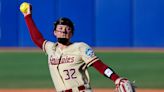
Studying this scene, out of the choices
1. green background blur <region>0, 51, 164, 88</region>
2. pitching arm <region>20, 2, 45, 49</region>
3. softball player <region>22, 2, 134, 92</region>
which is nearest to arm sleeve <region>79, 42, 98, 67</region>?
softball player <region>22, 2, 134, 92</region>

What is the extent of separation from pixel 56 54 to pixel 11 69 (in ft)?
27.6

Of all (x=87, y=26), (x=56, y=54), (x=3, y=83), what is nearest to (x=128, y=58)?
(x=87, y=26)

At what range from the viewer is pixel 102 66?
14.1ft

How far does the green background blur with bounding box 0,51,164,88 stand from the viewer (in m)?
12.5

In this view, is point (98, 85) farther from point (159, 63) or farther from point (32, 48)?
point (32, 48)

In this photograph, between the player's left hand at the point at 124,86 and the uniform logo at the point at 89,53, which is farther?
the uniform logo at the point at 89,53

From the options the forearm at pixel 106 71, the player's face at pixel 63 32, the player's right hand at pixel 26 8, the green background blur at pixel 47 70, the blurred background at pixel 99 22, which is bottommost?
the green background blur at pixel 47 70

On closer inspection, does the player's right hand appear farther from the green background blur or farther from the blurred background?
the blurred background

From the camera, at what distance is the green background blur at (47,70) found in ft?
40.9

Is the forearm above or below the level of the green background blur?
above

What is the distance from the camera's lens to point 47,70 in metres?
12.5

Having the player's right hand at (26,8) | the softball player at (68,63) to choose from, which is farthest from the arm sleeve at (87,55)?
the player's right hand at (26,8)

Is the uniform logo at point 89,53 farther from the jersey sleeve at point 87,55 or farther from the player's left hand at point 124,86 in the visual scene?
the player's left hand at point 124,86

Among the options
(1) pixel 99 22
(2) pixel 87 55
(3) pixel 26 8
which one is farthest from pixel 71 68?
(1) pixel 99 22
